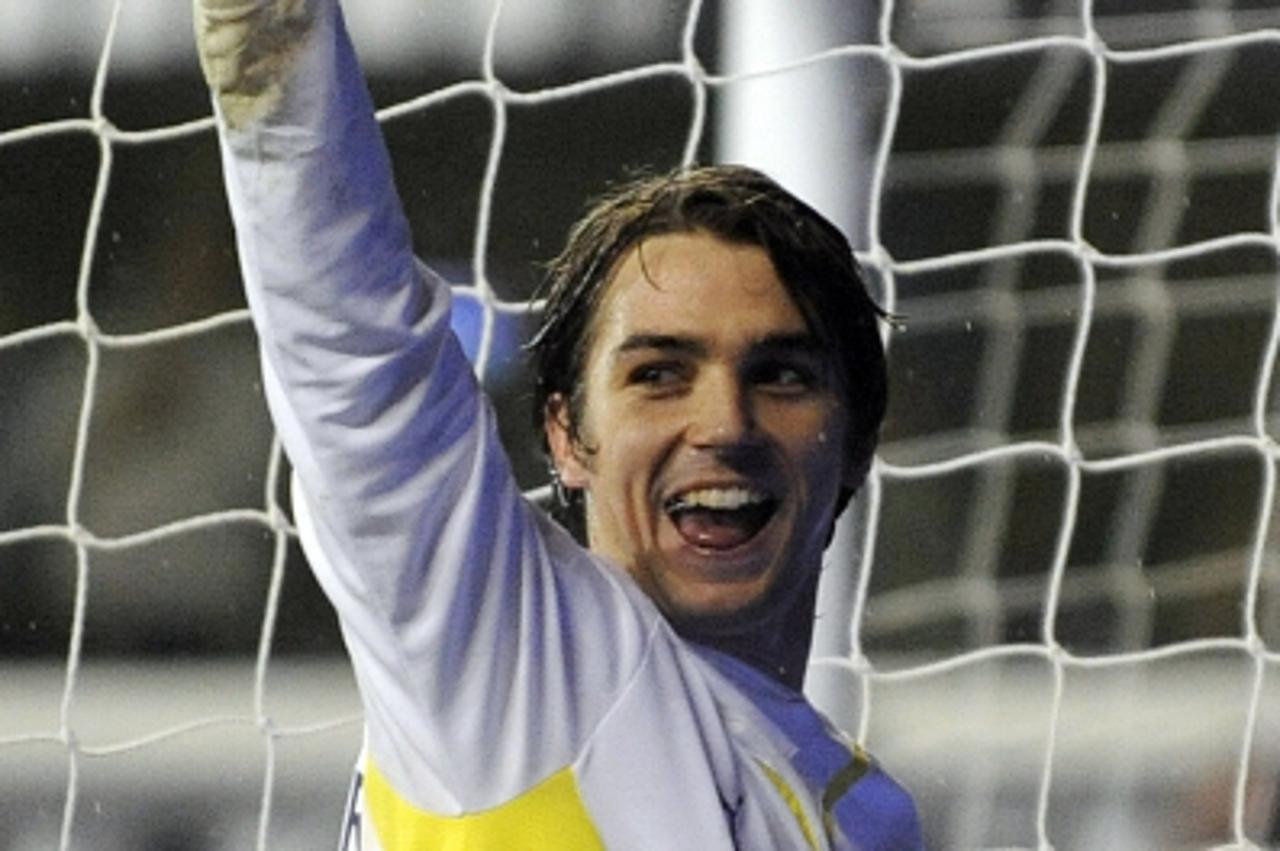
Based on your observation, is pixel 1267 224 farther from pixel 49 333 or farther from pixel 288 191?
pixel 288 191

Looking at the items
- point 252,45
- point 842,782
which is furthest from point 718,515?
point 252,45

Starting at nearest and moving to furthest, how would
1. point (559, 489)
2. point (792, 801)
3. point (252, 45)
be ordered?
point (252, 45)
point (792, 801)
point (559, 489)

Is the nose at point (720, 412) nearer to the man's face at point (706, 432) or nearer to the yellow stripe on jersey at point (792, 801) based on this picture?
the man's face at point (706, 432)

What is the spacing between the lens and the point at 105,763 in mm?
3850

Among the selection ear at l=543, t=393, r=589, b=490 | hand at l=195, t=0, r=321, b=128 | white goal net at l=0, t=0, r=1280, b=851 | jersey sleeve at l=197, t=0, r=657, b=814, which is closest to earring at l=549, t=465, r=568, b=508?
ear at l=543, t=393, r=589, b=490

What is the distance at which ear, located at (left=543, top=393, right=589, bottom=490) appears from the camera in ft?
3.55

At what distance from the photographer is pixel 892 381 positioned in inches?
99.7

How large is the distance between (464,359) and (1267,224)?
2.29 meters

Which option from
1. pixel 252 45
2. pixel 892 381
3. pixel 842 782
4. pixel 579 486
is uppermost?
pixel 252 45

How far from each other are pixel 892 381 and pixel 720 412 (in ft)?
4.91

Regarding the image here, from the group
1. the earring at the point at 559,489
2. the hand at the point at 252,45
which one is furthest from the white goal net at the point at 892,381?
the hand at the point at 252,45

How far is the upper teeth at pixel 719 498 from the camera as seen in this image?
1043 mm

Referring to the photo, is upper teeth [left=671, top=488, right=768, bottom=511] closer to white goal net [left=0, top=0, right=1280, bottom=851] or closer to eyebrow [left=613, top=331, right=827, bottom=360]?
eyebrow [left=613, top=331, right=827, bottom=360]

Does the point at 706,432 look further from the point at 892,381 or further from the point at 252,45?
the point at 892,381
